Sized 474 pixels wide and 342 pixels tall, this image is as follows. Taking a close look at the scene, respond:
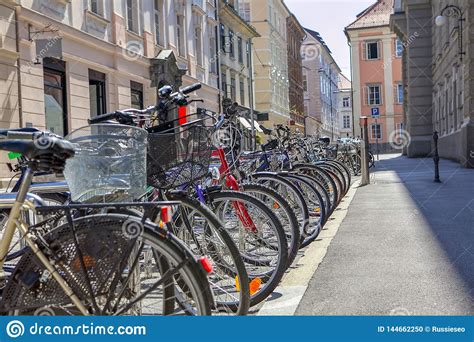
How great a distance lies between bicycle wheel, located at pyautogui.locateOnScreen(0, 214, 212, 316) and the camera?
94.7 inches

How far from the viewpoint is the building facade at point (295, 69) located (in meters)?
56.8

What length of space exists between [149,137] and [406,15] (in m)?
27.3

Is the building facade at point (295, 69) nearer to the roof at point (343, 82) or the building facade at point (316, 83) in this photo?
the building facade at point (316, 83)

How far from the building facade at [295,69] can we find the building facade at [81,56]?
107 ft

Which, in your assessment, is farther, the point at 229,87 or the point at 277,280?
the point at 229,87

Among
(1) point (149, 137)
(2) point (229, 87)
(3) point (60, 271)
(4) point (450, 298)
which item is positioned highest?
(2) point (229, 87)

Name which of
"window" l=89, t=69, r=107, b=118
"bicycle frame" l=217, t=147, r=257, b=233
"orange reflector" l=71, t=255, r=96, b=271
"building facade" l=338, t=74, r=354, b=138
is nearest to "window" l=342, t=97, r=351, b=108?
"building facade" l=338, t=74, r=354, b=138

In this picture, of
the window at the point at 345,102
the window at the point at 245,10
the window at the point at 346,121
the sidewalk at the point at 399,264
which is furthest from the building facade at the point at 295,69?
the sidewalk at the point at 399,264

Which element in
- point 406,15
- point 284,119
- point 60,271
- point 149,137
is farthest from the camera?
point 284,119

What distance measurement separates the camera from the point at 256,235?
4.11m
